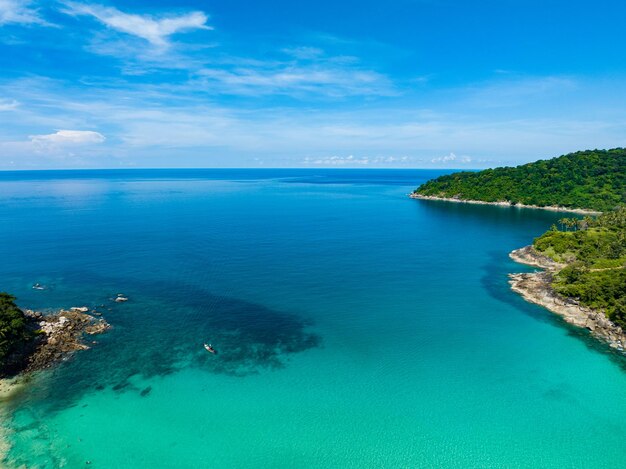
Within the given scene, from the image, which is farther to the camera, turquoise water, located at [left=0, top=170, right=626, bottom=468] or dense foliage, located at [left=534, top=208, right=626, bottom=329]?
dense foliage, located at [left=534, top=208, right=626, bottom=329]

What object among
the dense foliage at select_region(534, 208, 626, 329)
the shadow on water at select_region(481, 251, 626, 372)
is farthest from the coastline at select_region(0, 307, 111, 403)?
the dense foliage at select_region(534, 208, 626, 329)

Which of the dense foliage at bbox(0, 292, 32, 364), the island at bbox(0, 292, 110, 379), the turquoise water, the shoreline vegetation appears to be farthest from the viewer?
the island at bbox(0, 292, 110, 379)

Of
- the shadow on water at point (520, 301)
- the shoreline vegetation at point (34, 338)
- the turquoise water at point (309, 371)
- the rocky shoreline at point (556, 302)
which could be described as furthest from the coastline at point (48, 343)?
the rocky shoreline at point (556, 302)

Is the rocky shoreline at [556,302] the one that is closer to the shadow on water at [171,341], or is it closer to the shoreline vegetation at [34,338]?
the shadow on water at [171,341]

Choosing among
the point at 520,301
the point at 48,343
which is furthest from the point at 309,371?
the point at 520,301

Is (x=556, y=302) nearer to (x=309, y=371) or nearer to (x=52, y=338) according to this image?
(x=309, y=371)

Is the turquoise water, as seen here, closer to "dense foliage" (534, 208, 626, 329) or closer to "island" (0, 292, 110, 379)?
"island" (0, 292, 110, 379)
